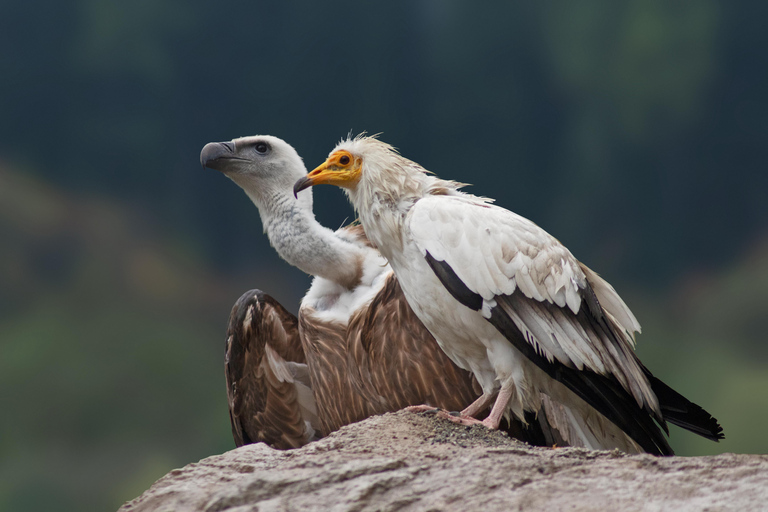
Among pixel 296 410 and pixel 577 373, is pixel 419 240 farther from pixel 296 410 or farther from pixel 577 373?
pixel 296 410

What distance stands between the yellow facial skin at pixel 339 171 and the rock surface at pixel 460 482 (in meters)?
0.98

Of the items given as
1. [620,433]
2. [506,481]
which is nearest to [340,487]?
[506,481]

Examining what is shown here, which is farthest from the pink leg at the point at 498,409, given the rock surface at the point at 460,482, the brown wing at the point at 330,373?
the brown wing at the point at 330,373

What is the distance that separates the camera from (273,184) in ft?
9.80

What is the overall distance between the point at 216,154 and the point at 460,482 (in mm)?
2132

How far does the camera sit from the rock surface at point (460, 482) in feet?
3.96

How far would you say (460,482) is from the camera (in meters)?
1.30

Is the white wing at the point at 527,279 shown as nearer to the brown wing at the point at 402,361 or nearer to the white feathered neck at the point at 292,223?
Answer: the brown wing at the point at 402,361

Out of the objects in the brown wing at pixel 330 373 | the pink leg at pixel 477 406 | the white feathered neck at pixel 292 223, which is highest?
the white feathered neck at pixel 292 223

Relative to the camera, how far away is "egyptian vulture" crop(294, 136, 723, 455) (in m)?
1.95

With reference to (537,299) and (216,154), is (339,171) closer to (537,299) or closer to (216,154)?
(537,299)

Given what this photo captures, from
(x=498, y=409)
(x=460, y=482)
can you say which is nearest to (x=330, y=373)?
(x=498, y=409)

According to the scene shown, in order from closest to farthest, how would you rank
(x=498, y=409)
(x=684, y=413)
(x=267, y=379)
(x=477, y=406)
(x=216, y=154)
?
1. (x=498, y=409)
2. (x=477, y=406)
3. (x=684, y=413)
4. (x=216, y=154)
5. (x=267, y=379)

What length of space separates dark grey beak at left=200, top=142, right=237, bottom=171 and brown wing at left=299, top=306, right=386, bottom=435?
776 millimetres
